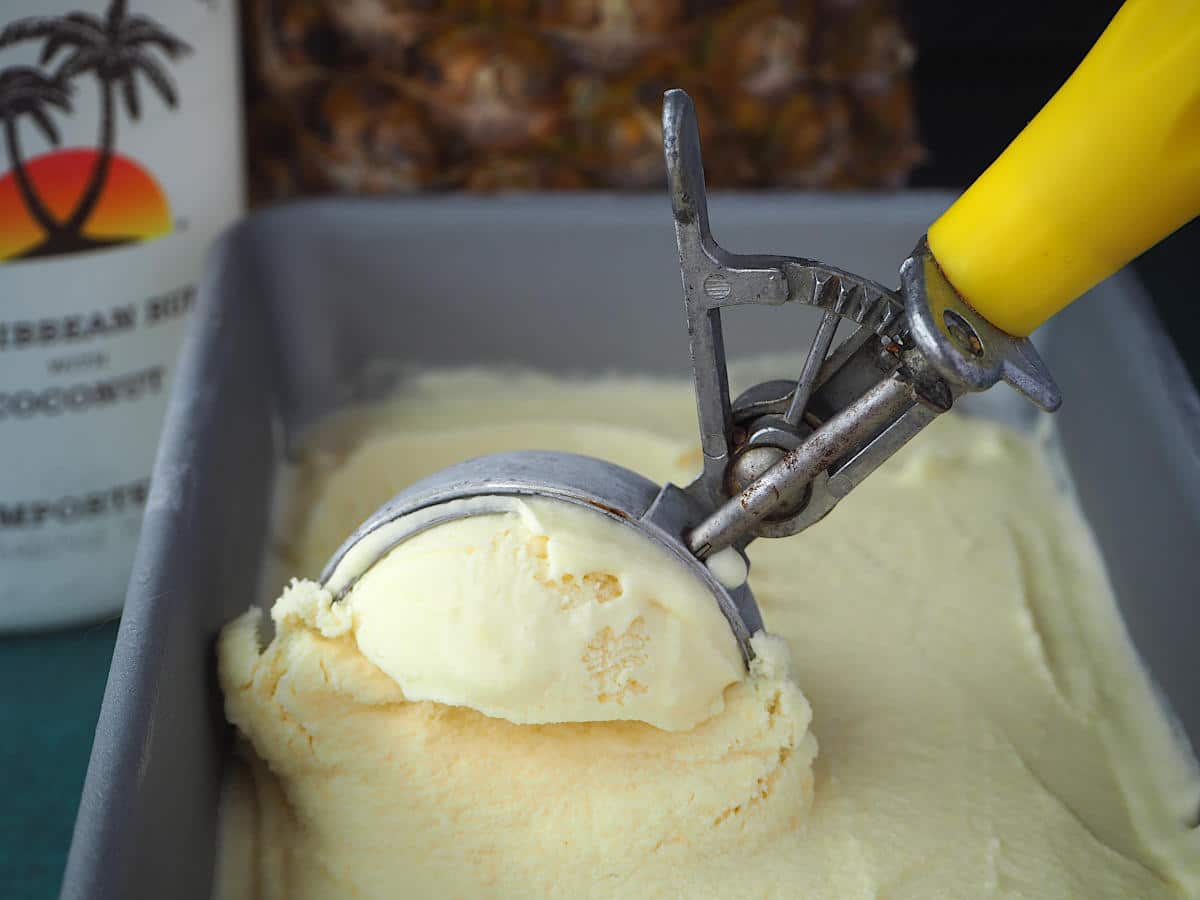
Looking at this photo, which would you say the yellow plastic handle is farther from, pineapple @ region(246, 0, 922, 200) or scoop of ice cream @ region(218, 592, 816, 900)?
pineapple @ region(246, 0, 922, 200)

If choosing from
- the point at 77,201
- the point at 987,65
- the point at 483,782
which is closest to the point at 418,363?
the point at 77,201

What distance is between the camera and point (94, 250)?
95cm

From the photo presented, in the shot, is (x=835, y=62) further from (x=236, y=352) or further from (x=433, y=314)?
(x=236, y=352)

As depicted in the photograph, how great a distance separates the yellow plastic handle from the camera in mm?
514

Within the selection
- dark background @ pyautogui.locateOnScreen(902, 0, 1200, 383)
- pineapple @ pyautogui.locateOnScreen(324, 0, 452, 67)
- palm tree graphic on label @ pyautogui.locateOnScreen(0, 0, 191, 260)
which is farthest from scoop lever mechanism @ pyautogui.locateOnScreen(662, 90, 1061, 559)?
dark background @ pyautogui.locateOnScreen(902, 0, 1200, 383)

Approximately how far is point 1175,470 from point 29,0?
845mm

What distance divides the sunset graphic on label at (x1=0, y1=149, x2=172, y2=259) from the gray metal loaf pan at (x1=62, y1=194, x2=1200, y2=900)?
69mm

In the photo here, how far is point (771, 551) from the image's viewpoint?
36.9 inches

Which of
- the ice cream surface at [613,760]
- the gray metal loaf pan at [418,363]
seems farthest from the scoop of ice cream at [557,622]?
the gray metal loaf pan at [418,363]

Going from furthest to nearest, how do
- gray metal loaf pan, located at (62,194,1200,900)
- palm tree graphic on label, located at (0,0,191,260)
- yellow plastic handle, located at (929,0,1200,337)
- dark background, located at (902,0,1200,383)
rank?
dark background, located at (902,0,1200,383) < palm tree graphic on label, located at (0,0,191,260) < gray metal loaf pan, located at (62,194,1200,900) < yellow plastic handle, located at (929,0,1200,337)

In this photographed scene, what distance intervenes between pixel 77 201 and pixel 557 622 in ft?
1.75

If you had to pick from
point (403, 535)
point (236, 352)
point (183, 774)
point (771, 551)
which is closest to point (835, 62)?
point (771, 551)

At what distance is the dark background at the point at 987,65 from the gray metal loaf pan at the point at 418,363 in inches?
20.6

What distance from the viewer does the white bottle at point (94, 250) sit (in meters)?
0.89
